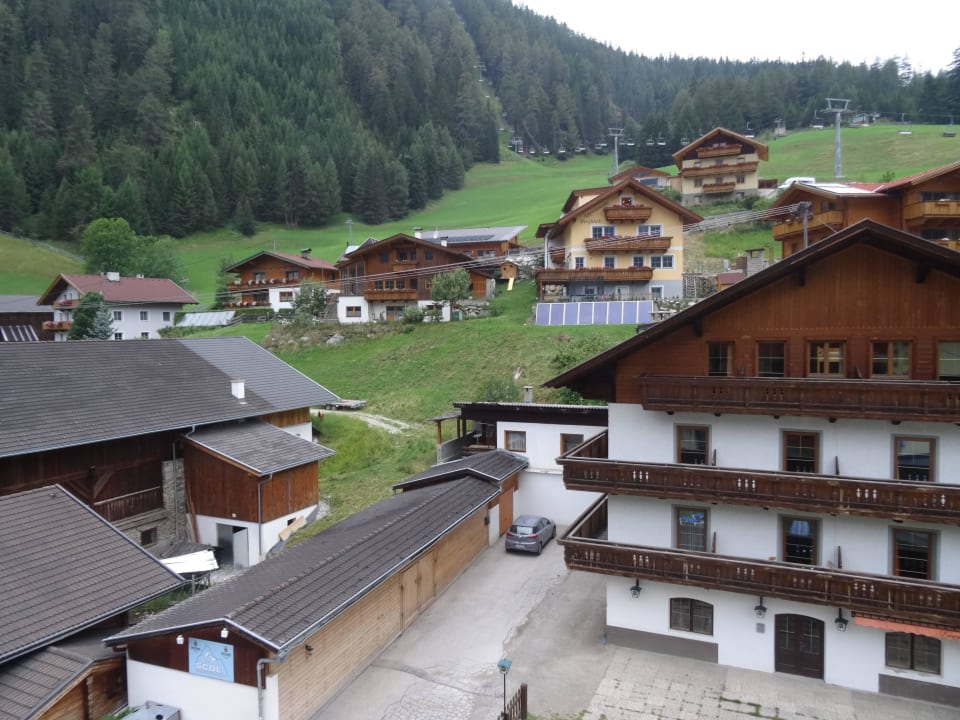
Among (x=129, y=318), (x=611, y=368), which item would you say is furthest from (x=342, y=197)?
(x=611, y=368)

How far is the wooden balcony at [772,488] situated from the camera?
14.2 metres

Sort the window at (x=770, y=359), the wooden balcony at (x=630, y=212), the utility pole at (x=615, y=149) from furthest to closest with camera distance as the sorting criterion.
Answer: the utility pole at (x=615, y=149)
the wooden balcony at (x=630, y=212)
the window at (x=770, y=359)

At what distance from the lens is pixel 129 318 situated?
203 ft

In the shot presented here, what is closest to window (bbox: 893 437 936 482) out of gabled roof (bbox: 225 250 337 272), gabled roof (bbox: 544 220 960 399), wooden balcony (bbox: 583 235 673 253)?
gabled roof (bbox: 544 220 960 399)

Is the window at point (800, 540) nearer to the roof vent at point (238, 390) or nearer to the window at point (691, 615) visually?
the window at point (691, 615)

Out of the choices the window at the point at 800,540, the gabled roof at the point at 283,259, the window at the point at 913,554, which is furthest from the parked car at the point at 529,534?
the gabled roof at the point at 283,259

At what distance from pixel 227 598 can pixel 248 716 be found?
3173mm

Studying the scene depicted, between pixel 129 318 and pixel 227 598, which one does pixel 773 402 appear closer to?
pixel 227 598

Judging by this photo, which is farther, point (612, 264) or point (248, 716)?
point (612, 264)

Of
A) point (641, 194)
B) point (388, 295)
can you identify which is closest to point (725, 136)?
point (641, 194)

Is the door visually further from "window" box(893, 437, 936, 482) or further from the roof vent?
the roof vent

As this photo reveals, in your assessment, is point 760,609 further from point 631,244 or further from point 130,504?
point 631,244

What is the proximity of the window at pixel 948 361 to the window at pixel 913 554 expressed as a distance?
3748 millimetres

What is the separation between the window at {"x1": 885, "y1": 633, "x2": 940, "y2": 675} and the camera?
48.8ft
